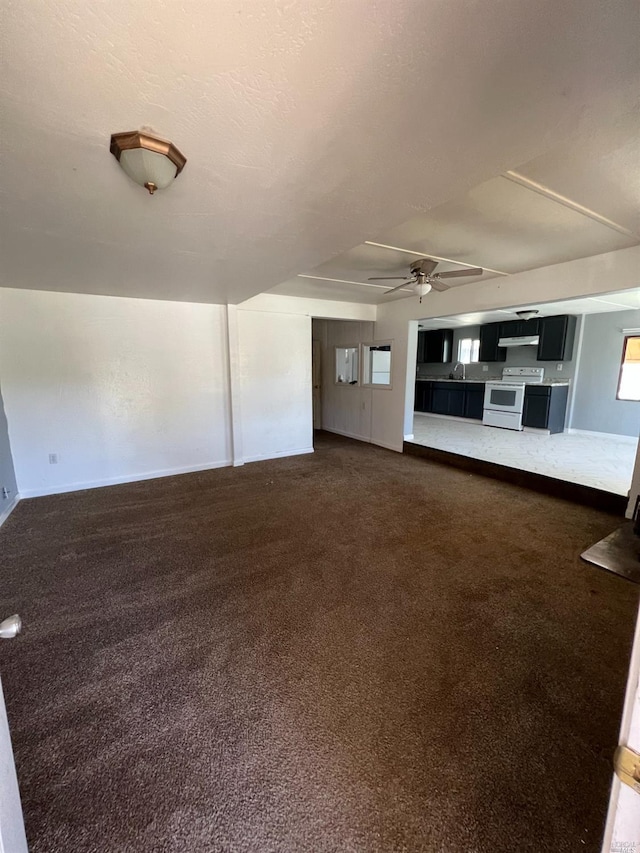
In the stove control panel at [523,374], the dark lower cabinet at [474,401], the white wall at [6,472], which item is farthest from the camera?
the dark lower cabinet at [474,401]

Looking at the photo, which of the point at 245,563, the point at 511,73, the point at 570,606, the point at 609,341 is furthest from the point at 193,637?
the point at 609,341

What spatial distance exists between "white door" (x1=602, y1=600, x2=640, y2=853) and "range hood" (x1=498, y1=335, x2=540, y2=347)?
7308 millimetres

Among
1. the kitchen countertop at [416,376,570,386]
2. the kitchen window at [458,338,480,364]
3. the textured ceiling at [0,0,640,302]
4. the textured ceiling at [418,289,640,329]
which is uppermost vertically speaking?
the textured ceiling at [418,289,640,329]

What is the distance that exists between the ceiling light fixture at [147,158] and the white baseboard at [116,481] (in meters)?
3.69

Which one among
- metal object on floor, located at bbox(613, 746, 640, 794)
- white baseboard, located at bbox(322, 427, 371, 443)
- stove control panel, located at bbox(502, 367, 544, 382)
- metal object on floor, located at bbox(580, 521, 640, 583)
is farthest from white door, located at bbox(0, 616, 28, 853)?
stove control panel, located at bbox(502, 367, 544, 382)

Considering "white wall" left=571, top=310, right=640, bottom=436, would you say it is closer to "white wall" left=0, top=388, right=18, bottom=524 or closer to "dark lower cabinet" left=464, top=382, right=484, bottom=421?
"dark lower cabinet" left=464, top=382, right=484, bottom=421

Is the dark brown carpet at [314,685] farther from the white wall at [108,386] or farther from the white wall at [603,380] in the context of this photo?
the white wall at [603,380]

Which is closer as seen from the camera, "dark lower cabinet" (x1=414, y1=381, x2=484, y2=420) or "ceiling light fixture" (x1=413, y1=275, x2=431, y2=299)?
"ceiling light fixture" (x1=413, y1=275, x2=431, y2=299)

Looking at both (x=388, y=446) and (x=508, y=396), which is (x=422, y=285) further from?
(x=508, y=396)

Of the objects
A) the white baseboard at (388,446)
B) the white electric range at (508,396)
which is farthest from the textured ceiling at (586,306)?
the white baseboard at (388,446)

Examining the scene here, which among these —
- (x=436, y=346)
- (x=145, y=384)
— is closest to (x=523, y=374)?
(x=436, y=346)

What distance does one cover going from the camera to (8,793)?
2.27 ft

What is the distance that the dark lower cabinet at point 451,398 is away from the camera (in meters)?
7.51

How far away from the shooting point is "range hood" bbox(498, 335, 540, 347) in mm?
6559
